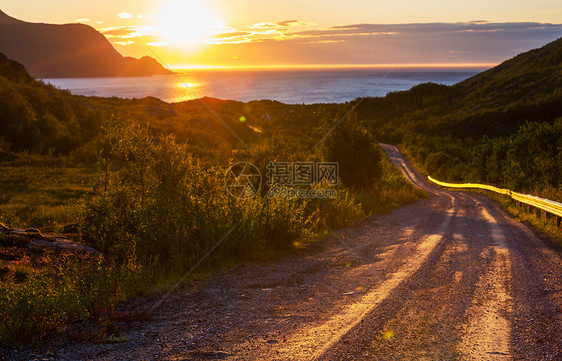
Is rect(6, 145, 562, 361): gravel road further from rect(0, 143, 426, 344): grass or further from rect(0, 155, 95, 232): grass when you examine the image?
rect(0, 155, 95, 232): grass

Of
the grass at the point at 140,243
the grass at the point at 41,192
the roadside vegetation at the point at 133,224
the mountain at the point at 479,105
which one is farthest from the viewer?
the mountain at the point at 479,105

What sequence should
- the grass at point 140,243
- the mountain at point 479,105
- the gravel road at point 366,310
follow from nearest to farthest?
the gravel road at point 366,310
the grass at point 140,243
the mountain at point 479,105

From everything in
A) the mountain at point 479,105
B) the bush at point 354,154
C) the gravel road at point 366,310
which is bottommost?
the gravel road at point 366,310

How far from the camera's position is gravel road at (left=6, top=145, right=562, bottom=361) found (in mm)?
4121

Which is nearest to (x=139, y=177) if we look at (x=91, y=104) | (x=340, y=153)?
(x=340, y=153)

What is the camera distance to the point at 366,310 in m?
5.28

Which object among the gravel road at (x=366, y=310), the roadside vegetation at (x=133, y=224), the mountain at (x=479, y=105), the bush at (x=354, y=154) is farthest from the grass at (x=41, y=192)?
the mountain at (x=479, y=105)

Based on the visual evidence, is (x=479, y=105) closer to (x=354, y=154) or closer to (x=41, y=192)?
(x=354, y=154)

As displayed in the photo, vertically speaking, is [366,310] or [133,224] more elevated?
[133,224]

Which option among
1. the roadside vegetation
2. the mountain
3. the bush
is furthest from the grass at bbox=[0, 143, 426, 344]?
the mountain

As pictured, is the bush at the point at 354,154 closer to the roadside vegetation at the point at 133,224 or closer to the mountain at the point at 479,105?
the roadside vegetation at the point at 133,224

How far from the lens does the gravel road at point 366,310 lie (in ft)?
13.5

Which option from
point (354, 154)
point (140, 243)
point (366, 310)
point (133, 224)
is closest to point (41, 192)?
point (133, 224)

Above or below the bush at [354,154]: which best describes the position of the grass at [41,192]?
below
